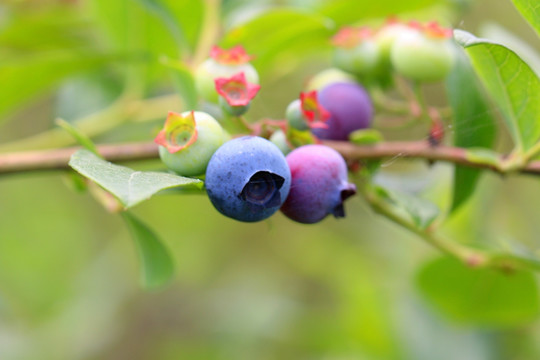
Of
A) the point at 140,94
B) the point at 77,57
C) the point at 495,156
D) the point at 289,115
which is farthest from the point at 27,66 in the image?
the point at 495,156

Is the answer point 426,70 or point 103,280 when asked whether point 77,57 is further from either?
point 103,280

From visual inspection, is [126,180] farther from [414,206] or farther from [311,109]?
[414,206]

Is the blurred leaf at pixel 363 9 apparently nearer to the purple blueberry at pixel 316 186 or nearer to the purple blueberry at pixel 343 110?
the purple blueberry at pixel 343 110

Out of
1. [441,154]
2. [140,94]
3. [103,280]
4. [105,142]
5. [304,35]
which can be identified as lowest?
[103,280]

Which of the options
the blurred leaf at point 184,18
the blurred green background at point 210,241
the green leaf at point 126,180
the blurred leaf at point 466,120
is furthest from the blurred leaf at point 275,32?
the green leaf at point 126,180

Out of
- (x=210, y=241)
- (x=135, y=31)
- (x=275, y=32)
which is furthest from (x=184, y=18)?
(x=210, y=241)

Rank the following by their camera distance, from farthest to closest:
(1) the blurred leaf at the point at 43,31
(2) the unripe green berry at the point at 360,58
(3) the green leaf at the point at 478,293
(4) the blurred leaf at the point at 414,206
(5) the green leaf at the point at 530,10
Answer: (1) the blurred leaf at the point at 43,31 → (3) the green leaf at the point at 478,293 → (2) the unripe green berry at the point at 360,58 → (4) the blurred leaf at the point at 414,206 → (5) the green leaf at the point at 530,10

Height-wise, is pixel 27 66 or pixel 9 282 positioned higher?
pixel 27 66
